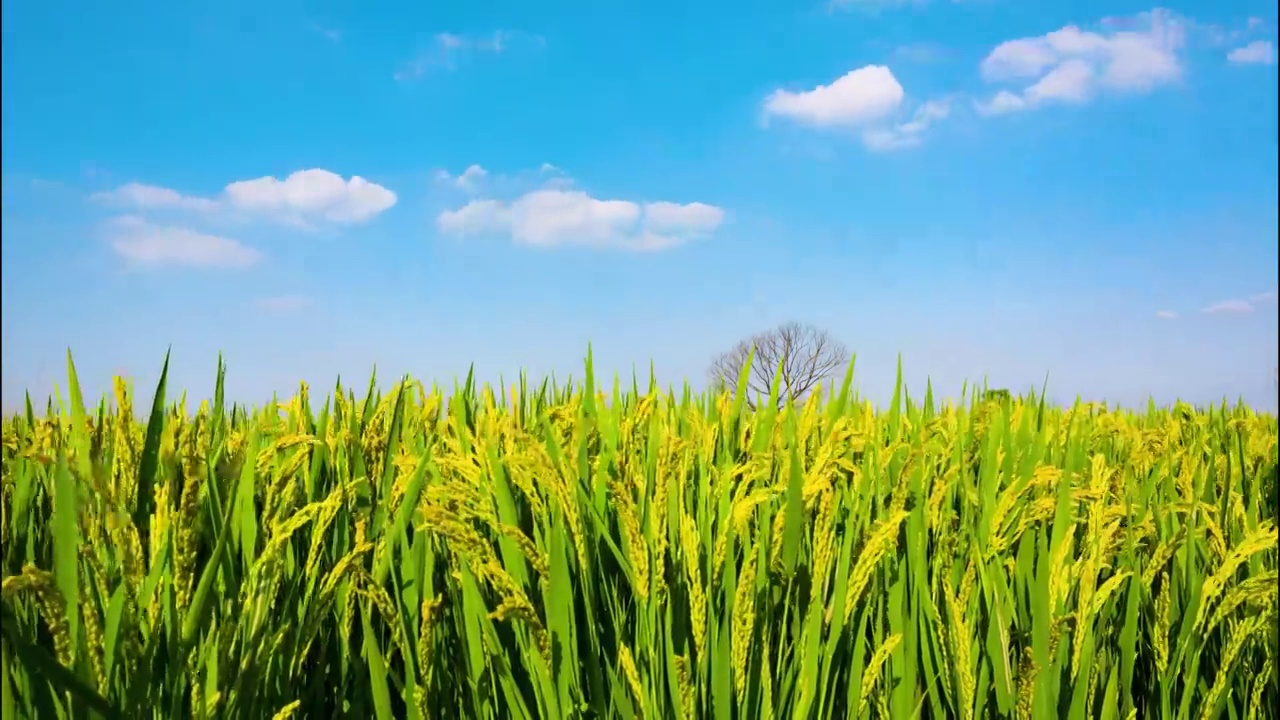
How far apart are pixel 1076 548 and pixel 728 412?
3.95 feet

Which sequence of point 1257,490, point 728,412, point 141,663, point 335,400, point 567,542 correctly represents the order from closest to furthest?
point 141,663 → point 567,542 → point 335,400 → point 1257,490 → point 728,412

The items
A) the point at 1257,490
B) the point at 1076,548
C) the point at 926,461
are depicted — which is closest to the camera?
the point at 1076,548

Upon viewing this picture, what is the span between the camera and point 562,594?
133 cm

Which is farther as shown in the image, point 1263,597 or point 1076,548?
point 1076,548

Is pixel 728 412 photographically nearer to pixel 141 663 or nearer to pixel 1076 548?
pixel 1076 548

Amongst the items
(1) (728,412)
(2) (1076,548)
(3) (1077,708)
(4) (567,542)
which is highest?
(1) (728,412)

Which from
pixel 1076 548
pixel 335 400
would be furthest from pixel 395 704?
pixel 1076 548

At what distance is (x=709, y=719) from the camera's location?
133cm

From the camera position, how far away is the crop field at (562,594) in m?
1.18

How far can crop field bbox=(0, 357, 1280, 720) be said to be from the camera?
3.86ft

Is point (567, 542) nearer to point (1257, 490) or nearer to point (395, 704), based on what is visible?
point (395, 704)

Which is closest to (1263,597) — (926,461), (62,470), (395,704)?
(926,461)

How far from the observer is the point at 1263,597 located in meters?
1.57

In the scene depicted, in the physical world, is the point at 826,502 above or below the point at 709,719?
above
